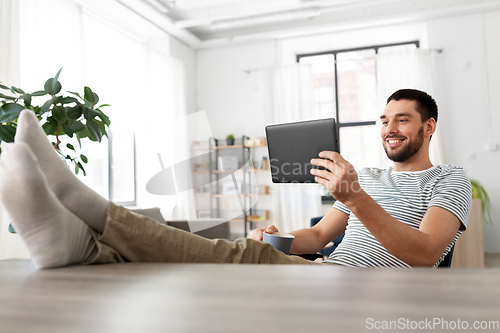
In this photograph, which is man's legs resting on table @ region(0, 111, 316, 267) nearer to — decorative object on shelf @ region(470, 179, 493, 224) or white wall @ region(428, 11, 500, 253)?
decorative object on shelf @ region(470, 179, 493, 224)

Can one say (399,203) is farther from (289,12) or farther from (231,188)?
(231,188)

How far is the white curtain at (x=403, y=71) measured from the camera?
4.81 m

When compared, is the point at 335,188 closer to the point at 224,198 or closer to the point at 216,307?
the point at 216,307

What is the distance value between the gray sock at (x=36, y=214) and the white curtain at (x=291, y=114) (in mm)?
4732

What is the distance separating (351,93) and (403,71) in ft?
2.45

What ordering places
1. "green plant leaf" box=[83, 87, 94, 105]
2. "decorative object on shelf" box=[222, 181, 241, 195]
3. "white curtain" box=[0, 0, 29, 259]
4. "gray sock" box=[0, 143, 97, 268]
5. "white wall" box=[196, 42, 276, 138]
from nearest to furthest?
1. "gray sock" box=[0, 143, 97, 268]
2. "green plant leaf" box=[83, 87, 94, 105]
3. "white curtain" box=[0, 0, 29, 259]
4. "decorative object on shelf" box=[222, 181, 241, 195]
5. "white wall" box=[196, 42, 276, 138]

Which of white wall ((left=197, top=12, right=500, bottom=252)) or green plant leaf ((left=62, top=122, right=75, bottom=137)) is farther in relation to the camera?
white wall ((left=197, top=12, right=500, bottom=252))

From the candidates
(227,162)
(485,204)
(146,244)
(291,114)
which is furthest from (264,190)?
(146,244)

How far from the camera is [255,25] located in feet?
18.0

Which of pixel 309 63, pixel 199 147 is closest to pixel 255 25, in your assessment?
pixel 309 63

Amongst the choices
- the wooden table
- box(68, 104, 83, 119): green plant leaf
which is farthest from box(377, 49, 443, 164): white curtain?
the wooden table

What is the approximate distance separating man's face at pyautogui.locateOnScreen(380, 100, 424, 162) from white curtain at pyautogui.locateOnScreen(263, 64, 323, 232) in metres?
3.47

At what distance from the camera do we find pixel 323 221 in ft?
5.65

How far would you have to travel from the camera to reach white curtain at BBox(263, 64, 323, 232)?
5160 millimetres
